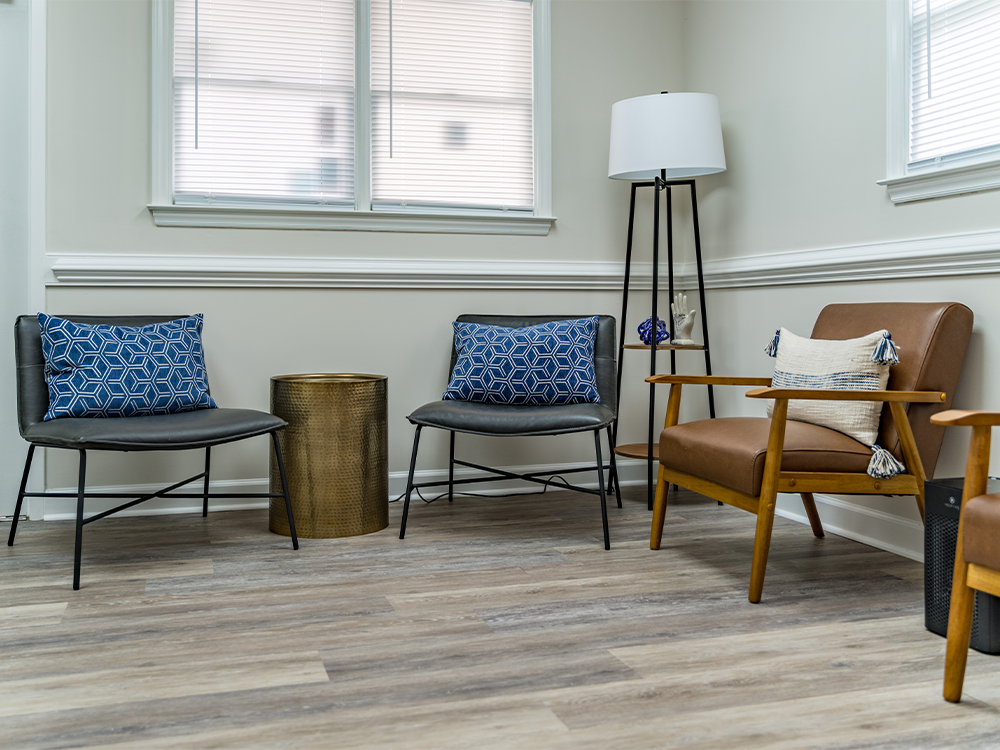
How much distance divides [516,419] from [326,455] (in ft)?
2.26

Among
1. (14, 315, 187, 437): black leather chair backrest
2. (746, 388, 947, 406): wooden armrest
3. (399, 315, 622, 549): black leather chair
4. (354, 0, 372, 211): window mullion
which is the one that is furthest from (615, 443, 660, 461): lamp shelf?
(14, 315, 187, 437): black leather chair backrest

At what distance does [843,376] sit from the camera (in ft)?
7.70

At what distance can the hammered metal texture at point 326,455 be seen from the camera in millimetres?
2863

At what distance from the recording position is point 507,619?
80.8 inches

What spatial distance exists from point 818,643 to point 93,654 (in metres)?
1.64

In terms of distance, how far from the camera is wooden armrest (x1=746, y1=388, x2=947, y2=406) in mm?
2072

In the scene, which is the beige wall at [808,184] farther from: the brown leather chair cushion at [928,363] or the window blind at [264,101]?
the window blind at [264,101]

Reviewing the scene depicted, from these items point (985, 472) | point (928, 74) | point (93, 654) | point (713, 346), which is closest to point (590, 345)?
point (713, 346)

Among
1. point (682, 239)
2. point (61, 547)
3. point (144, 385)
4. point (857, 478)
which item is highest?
point (682, 239)

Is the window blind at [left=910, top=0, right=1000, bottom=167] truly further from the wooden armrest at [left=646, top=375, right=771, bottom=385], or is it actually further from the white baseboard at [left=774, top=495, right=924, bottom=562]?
the white baseboard at [left=774, top=495, right=924, bottom=562]

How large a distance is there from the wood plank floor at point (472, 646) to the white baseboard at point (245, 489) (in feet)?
0.93

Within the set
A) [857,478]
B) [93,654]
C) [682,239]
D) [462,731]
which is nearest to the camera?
[462,731]

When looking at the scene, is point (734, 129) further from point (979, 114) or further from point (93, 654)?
point (93, 654)

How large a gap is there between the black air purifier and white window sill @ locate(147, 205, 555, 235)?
2094mm
